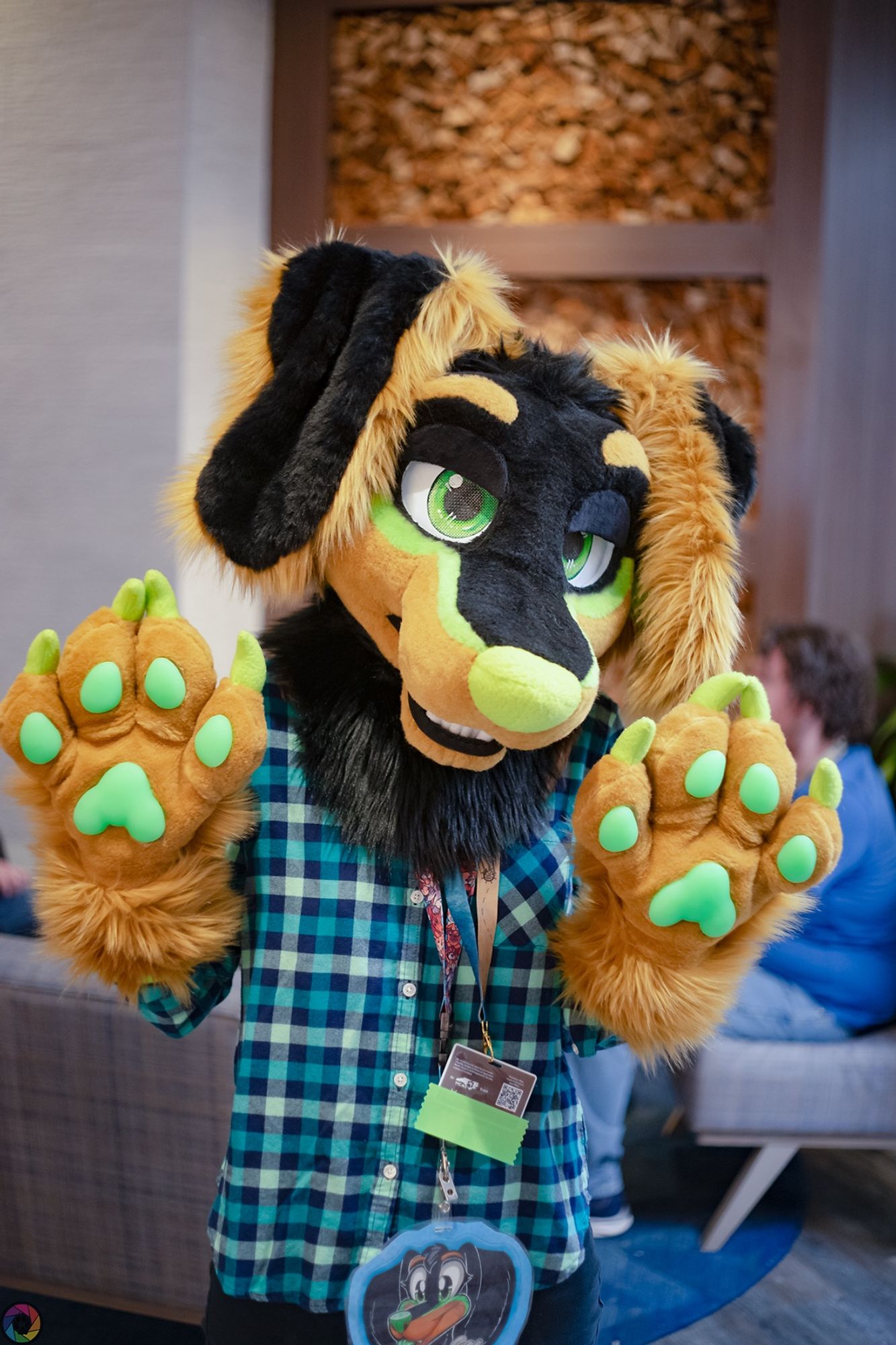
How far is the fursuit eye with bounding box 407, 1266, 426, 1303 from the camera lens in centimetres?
92

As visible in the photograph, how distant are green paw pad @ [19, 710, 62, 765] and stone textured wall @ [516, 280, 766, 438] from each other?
2.39 meters

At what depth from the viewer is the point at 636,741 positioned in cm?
81

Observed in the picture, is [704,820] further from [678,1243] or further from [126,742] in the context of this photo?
[678,1243]

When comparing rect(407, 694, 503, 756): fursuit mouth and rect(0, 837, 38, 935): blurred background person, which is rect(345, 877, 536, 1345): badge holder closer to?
rect(407, 694, 503, 756): fursuit mouth

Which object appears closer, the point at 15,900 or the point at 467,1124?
the point at 467,1124

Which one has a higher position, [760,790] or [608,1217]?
[760,790]

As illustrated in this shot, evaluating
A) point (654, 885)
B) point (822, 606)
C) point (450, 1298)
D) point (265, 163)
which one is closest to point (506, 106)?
point (265, 163)

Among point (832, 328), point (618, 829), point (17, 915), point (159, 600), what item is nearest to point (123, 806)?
point (159, 600)

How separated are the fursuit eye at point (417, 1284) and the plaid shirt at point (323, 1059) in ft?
0.11

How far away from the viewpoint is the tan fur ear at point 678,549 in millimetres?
942

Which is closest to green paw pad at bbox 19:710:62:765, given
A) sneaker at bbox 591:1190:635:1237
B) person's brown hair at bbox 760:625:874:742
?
sneaker at bbox 591:1190:635:1237

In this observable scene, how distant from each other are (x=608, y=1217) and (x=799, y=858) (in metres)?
1.57

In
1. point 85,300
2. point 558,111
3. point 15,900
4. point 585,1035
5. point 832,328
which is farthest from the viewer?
point 832,328

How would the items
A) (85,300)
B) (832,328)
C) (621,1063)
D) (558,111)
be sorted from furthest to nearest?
1. (832,328)
2. (558,111)
3. (621,1063)
4. (85,300)
